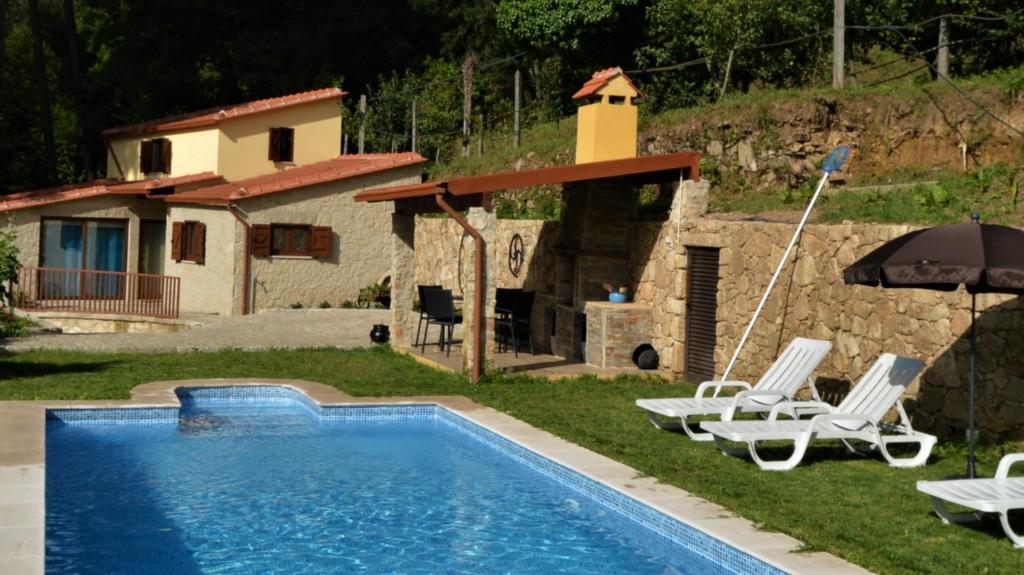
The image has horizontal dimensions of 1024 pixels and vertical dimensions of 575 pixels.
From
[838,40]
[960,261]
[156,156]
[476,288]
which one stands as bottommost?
[476,288]

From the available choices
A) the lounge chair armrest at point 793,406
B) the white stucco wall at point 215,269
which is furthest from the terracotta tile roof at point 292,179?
the lounge chair armrest at point 793,406

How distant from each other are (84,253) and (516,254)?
1396 cm

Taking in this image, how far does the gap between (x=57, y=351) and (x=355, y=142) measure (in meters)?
23.8

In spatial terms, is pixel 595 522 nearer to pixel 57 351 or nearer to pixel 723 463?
pixel 723 463

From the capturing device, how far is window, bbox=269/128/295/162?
3104 centimetres

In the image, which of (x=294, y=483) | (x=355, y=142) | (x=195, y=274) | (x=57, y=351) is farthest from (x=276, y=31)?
(x=294, y=483)

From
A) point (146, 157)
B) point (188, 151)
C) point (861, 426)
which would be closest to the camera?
point (861, 426)

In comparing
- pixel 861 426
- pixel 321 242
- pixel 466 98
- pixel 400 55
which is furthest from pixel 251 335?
pixel 400 55

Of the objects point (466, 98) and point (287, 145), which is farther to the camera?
point (466, 98)

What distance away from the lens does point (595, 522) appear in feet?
29.9

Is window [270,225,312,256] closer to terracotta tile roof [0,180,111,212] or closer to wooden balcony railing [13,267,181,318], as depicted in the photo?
wooden balcony railing [13,267,181,318]

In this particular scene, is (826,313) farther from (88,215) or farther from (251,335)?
(88,215)

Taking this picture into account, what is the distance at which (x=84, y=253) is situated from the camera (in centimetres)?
2927

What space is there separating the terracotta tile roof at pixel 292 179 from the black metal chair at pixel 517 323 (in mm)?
8877
